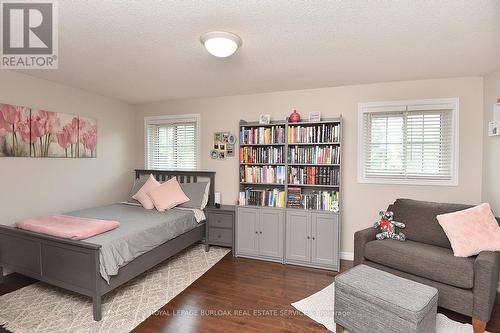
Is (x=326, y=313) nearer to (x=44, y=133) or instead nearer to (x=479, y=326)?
(x=479, y=326)

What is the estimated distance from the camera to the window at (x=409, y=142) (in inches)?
128

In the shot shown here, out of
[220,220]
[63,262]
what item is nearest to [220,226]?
[220,220]

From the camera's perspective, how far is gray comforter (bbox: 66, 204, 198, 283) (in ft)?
7.55

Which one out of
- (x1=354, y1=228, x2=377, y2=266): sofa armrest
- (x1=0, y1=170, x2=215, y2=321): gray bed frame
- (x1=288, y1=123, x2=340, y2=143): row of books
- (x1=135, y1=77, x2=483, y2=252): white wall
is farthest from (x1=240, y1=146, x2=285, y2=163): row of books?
(x1=0, y1=170, x2=215, y2=321): gray bed frame

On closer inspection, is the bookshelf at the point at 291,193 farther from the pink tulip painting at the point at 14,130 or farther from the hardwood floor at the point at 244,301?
the pink tulip painting at the point at 14,130

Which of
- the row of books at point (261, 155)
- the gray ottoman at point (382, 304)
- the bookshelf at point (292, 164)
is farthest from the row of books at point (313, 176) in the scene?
the gray ottoman at point (382, 304)

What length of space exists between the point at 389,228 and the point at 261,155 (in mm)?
1890

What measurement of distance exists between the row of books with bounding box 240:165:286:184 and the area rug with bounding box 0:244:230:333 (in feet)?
4.79

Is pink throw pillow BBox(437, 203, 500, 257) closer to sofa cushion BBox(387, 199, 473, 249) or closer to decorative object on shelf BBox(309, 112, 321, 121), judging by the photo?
sofa cushion BBox(387, 199, 473, 249)

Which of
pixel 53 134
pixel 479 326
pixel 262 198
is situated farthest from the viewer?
pixel 262 198

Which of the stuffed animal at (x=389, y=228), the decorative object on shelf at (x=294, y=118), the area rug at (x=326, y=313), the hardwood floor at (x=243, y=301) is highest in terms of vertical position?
the decorative object on shelf at (x=294, y=118)

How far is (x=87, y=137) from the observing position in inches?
156

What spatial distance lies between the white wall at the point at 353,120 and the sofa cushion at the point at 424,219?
47 centimetres

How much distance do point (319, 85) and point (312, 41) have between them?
4.56ft
